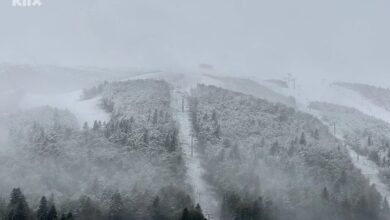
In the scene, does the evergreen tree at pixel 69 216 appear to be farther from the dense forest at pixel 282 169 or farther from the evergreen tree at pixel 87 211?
the dense forest at pixel 282 169

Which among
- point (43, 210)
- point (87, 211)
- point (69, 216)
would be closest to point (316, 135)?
point (87, 211)

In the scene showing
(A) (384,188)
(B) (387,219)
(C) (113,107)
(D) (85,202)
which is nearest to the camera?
(D) (85,202)

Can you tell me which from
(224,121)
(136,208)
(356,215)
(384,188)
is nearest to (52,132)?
(136,208)

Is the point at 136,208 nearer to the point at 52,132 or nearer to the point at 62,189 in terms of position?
the point at 62,189

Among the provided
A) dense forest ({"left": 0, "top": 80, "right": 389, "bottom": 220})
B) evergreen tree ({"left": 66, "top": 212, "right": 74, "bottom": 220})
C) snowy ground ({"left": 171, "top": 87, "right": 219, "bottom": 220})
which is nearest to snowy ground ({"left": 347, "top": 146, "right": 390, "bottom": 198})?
dense forest ({"left": 0, "top": 80, "right": 389, "bottom": 220})

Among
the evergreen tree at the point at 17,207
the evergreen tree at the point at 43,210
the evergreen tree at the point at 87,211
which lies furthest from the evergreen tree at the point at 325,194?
the evergreen tree at the point at 17,207

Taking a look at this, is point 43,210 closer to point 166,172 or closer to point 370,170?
point 166,172

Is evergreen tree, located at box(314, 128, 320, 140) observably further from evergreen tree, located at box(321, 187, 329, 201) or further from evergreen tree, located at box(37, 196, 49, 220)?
evergreen tree, located at box(37, 196, 49, 220)

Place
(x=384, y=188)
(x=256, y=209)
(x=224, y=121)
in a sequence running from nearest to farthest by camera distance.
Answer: (x=256, y=209)
(x=384, y=188)
(x=224, y=121)
